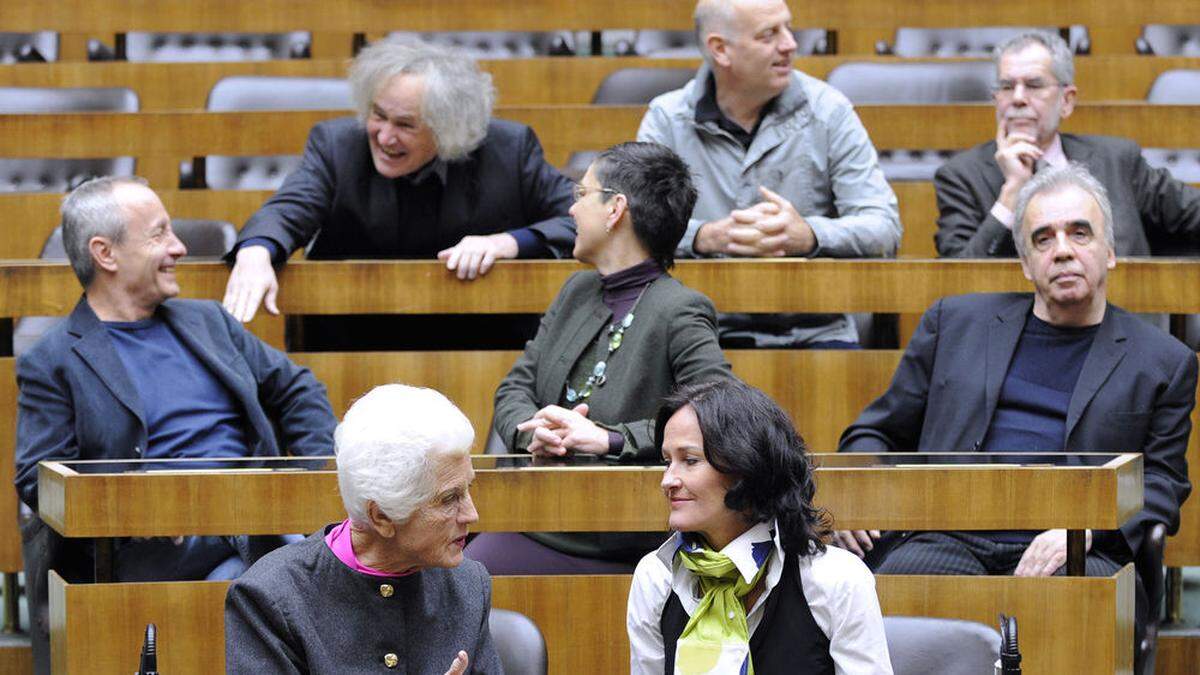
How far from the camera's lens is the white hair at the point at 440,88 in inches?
112

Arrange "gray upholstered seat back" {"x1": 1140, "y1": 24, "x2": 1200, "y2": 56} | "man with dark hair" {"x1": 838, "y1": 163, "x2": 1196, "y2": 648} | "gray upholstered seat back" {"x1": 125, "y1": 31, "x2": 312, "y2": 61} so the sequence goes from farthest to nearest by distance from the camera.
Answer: "gray upholstered seat back" {"x1": 125, "y1": 31, "x2": 312, "y2": 61}, "gray upholstered seat back" {"x1": 1140, "y1": 24, "x2": 1200, "y2": 56}, "man with dark hair" {"x1": 838, "y1": 163, "x2": 1196, "y2": 648}

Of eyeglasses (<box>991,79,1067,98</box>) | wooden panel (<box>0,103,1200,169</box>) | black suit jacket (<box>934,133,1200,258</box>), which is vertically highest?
eyeglasses (<box>991,79,1067,98</box>)

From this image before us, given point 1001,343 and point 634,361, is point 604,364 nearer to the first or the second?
point 634,361

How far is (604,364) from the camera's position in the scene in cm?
228

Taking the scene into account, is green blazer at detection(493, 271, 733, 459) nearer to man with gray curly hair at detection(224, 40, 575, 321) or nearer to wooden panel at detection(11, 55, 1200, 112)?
man with gray curly hair at detection(224, 40, 575, 321)

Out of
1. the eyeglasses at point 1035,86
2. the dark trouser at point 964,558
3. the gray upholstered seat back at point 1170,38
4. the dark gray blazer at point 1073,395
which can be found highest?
the gray upholstered seat back at point 1170,38

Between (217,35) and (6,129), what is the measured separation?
0.87 m

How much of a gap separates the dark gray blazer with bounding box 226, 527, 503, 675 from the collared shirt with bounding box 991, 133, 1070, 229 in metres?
1.46

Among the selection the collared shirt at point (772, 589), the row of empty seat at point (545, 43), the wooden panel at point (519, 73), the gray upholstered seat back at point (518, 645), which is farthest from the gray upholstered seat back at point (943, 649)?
the row of empty seat at point (545, 43)

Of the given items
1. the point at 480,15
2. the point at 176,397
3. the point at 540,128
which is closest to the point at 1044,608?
the point at 176,397

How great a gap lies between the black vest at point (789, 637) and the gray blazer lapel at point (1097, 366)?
0.76 m

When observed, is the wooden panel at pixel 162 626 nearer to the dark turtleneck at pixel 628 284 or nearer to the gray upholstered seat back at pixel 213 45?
the dark turtleneck at pixel 628 284

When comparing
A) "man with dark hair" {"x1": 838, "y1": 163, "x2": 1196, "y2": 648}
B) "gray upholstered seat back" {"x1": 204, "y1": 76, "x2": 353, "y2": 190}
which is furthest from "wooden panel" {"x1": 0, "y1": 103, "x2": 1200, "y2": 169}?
"man with dark hair" {"x1": 838, "y1": 163, "x2": 1196, "y2": 648}

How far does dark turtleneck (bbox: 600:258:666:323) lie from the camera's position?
231 cm
